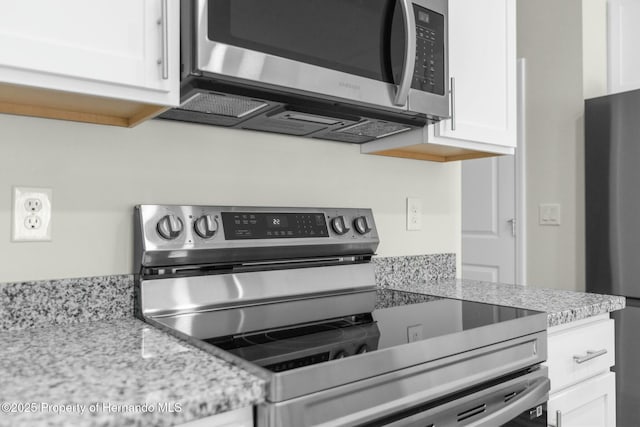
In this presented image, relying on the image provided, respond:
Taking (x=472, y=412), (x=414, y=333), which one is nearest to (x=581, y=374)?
(x=472, y=412)

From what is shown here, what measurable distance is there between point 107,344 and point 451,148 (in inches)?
46.8

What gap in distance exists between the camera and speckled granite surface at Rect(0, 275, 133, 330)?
104cm

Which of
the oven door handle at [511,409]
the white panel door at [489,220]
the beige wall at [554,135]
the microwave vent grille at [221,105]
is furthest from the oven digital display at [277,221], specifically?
the white panel door at [489,220]

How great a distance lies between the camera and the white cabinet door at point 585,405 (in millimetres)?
1304

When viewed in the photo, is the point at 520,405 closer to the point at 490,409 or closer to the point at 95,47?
the point at 490,409

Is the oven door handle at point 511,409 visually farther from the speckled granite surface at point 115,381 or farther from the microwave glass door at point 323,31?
the microwave glass door at point 323,31

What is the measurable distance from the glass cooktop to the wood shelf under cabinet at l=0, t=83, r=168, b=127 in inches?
20.4

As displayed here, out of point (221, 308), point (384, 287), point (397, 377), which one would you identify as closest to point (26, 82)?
point (221, 308)

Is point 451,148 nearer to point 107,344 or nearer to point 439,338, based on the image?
point 439,338

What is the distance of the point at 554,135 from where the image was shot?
2.69m

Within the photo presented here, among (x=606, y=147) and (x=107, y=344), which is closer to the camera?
(x=107, y=344)

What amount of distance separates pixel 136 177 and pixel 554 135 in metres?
2.29

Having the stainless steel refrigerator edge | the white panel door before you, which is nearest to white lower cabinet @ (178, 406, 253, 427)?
the stainless steel refrigerator edge

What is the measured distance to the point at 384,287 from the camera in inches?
65.7
